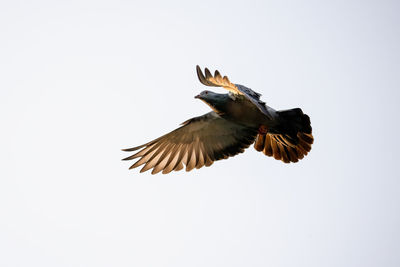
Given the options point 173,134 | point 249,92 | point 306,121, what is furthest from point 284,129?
point 173,134

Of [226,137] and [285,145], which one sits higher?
[226,137]

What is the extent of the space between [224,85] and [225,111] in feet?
5.25

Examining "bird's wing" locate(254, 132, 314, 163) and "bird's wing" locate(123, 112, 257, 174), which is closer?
"bird's wing" locate(254, 132, 314, 163)

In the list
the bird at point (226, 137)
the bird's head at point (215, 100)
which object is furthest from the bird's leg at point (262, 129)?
the bird's head at point (215, 100)

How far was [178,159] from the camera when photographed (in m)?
13.6

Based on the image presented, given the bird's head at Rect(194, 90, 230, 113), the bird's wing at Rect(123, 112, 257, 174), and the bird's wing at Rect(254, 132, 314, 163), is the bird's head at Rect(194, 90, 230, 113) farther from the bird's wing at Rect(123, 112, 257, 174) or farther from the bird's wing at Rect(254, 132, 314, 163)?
the bird's wing at Rect(254, 132, 314, 163)

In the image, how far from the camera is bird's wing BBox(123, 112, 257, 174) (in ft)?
43.5

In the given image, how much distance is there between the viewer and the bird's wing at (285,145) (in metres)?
13.0

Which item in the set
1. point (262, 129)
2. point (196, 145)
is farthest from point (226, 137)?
point (262, 129)

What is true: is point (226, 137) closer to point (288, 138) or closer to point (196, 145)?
point (196, 145)

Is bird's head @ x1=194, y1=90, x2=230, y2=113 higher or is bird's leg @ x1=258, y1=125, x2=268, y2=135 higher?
bird's head @ x1=194, y1=90, x2=230, y2=113

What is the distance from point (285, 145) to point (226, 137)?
133cm

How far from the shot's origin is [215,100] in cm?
1206

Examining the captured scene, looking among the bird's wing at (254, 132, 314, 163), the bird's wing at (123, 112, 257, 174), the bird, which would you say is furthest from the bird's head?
the bird's wing at (254, 132, 314, 163)
